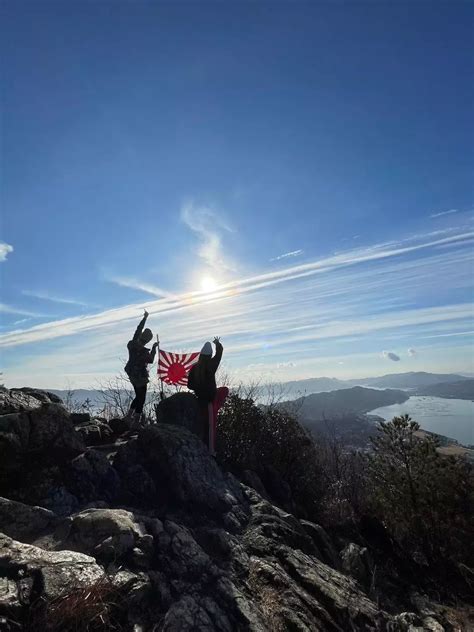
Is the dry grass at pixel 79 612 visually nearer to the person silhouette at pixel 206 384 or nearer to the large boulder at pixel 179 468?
the large boulder at pixel 179 468

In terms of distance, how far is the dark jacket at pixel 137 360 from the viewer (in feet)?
36.6

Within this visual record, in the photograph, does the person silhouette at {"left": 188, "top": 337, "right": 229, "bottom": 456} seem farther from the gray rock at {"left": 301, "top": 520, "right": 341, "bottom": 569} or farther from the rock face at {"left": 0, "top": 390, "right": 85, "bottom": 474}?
the rock face at {"left": 0, "top": 390, "right": 85, "bottom": 474}

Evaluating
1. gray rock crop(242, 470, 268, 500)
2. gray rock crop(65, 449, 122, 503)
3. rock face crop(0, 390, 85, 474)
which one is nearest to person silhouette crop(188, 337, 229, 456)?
gray rock crop(242, 470, 268, 500)

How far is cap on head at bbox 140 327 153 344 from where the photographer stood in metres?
11.3

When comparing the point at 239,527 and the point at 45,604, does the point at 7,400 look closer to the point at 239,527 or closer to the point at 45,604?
the point at 45,604

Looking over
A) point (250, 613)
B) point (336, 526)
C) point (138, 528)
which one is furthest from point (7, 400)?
point (336, 526)

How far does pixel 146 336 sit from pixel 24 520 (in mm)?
6181

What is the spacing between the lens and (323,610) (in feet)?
18.3

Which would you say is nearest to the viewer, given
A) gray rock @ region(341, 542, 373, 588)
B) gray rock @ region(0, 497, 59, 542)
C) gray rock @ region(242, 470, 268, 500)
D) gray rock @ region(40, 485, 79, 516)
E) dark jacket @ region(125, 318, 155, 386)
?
gray rock @ region(0, 497, 59, 542)

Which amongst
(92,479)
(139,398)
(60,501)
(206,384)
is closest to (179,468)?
(92,479)

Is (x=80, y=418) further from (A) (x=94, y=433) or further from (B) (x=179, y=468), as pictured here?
(B) (x=179, y=468)

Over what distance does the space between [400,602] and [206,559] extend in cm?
517

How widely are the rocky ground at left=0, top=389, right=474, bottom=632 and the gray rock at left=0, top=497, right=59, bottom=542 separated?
0.02 metres

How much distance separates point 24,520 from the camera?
5.76 m
